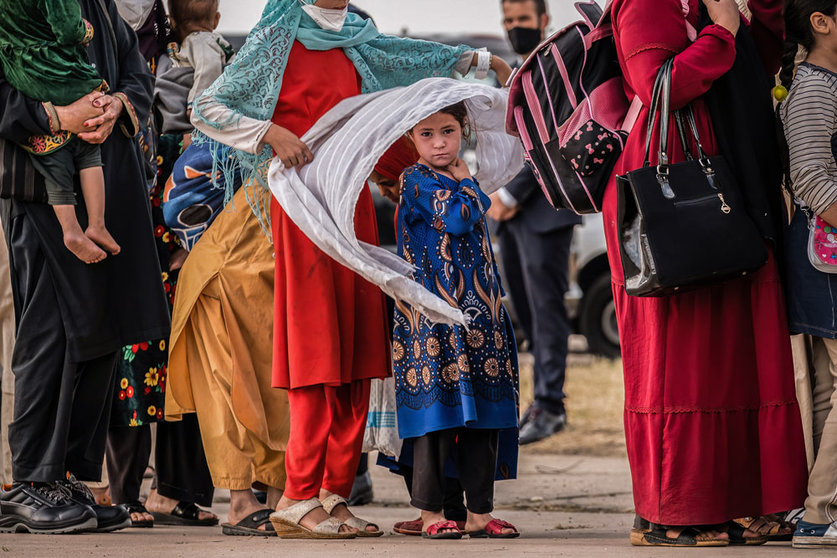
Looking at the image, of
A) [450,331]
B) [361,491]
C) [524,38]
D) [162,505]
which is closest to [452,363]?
[450,331]

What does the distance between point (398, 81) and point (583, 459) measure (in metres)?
3.28

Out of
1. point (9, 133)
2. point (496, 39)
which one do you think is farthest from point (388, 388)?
point (496, 39)

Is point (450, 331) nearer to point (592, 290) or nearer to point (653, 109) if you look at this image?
point (653, 109)

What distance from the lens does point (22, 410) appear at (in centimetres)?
406

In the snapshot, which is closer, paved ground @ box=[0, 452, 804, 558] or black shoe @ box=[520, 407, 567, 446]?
paved ground @ box=[0, 452, 804, 558]

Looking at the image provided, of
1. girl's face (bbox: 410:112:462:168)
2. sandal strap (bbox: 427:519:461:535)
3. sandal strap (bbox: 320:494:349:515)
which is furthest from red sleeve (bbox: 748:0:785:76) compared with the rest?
sandal strap (bbox: 320:494:349:515)

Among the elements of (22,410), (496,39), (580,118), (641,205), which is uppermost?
(496,39)

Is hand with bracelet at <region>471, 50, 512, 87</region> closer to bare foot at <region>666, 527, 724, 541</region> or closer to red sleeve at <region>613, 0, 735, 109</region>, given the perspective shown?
red sleeve at <region>613, 0, 735, 109</region>

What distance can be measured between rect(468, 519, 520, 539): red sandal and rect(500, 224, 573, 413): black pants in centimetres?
309

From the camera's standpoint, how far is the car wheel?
34.5ft

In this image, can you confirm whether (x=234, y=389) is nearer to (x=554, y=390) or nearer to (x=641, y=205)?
(x=641, y=205)

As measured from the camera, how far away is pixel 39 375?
407 cm

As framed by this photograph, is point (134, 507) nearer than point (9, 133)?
No

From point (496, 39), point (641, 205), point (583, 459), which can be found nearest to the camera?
point (641, 205)
